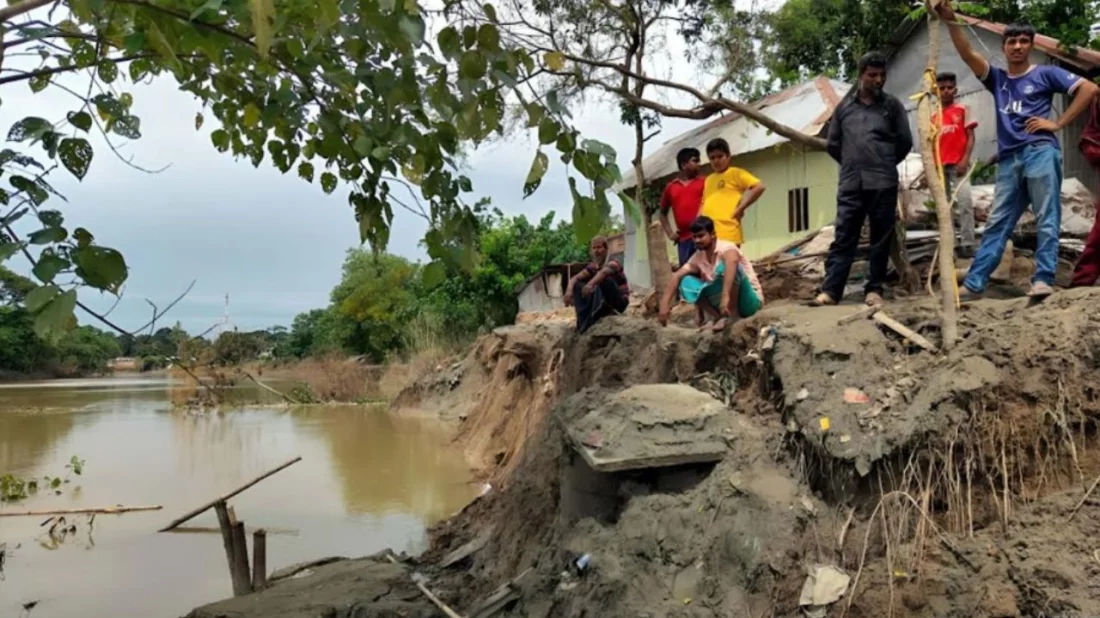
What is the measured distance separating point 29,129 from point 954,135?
6.39m

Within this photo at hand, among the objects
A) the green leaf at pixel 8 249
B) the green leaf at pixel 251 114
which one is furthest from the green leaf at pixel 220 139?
the green leaf at pixel 8 249

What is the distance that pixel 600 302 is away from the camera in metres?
9.09

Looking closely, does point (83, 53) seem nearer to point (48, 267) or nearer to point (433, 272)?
point (48, 267)

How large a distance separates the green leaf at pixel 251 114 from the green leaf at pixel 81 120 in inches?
34.7

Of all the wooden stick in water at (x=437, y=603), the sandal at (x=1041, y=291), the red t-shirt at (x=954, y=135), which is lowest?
the wooden stick in water at (x=437, y=603)

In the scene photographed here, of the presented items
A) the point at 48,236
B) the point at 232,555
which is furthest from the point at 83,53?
the point at 232,555

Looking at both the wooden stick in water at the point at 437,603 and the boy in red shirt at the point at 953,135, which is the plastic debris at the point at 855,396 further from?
the wooden stick in water at the point at 437,603

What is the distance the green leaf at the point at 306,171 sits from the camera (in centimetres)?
401

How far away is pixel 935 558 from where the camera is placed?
429cm

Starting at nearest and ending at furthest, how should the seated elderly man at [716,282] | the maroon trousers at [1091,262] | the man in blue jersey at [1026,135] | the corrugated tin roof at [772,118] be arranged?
the man in blue jersey at [1026,135] < the maroon trousers at [1091,262] < the seated elderly man at [716,282] < the corrugated tin roof at [772,118]

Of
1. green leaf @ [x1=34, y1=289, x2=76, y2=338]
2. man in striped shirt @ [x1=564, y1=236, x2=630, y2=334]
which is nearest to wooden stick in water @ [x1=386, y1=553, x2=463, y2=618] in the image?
man in striped shirt @ [x1=564, y1=236, x2=630, y2=334]

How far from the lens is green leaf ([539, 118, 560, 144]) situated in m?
2.49

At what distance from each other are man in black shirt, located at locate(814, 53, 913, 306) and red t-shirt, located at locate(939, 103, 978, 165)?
0.88 meters

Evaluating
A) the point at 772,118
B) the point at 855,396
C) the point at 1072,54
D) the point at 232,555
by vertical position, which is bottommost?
the point at 232,555
